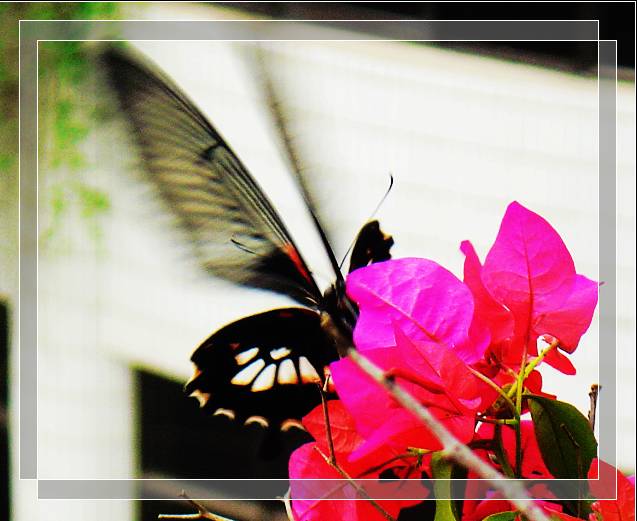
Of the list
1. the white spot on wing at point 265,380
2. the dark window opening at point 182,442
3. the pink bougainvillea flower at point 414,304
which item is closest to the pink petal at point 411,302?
the pink bougainvillea flower at point 414,304

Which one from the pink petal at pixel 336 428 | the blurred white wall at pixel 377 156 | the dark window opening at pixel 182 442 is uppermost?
the blurred white wall at pixel 377 156

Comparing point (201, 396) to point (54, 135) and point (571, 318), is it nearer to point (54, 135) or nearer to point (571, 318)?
point (571, 318)

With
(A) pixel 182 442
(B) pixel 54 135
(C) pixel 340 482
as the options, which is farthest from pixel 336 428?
(A) pixel 182 442

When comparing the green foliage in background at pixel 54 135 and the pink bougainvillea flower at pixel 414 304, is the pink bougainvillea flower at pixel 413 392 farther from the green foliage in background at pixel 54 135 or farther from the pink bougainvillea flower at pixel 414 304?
the green foliage in background at pixel 54 135

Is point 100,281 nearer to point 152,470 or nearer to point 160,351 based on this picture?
point 160,351

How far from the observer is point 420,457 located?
24cm

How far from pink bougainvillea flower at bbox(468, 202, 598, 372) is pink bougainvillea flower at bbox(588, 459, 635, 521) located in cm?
4

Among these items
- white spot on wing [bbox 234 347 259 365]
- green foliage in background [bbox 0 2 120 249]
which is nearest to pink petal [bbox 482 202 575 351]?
white spot on wing [bbox 234 347 259 365]

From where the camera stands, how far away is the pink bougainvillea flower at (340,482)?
9.8 inches

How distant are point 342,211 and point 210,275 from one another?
0.25 ft

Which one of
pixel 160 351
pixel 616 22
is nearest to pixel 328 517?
pixel 160 351

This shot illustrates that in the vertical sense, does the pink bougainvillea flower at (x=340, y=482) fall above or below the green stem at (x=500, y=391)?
below

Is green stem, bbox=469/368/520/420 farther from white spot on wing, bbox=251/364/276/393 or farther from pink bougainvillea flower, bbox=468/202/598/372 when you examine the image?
white spot on wing, bbox=251/364/276/393

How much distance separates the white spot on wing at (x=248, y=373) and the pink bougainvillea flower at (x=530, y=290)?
0.12 m
